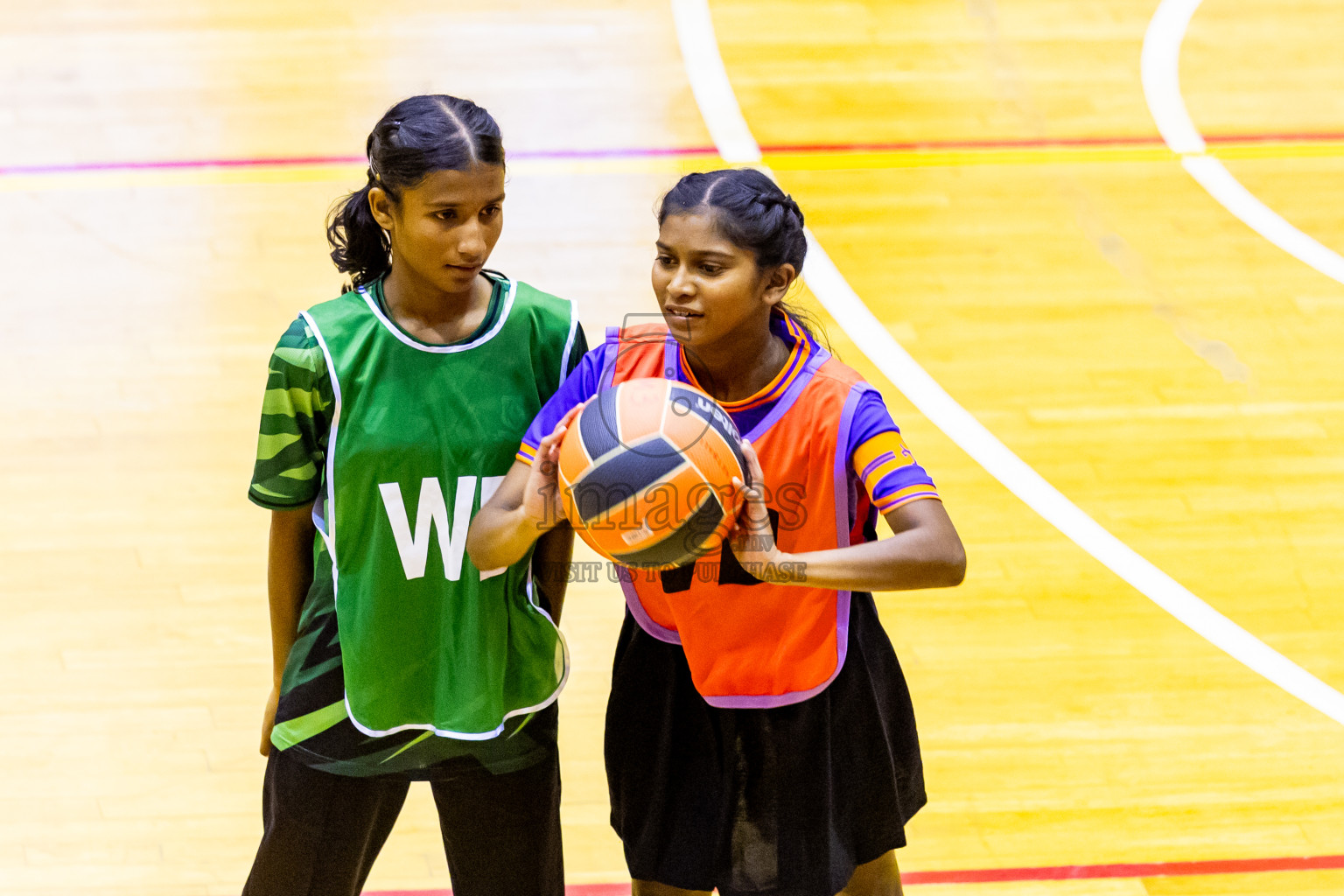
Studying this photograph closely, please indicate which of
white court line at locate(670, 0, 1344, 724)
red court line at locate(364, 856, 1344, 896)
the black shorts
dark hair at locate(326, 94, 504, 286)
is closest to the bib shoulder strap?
dark hair at locate(326, 94, 504, 286)

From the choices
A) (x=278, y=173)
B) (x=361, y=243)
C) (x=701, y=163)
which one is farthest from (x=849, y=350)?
(x=361, y=243)

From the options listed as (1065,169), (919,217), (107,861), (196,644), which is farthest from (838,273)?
(107,861)

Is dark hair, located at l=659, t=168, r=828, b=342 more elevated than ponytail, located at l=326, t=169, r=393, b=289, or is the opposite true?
dark hair, located at l=659, t=168, r=828, b=342

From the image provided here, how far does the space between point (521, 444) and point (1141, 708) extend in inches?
90.0

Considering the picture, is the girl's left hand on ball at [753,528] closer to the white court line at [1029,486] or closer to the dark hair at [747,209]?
the dark hair at [747,209]

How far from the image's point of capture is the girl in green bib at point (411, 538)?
2201 mm

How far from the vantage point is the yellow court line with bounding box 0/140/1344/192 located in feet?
19.8

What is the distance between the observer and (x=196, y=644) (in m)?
3.91

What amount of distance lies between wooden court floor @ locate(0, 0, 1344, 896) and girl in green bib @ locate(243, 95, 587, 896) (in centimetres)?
96

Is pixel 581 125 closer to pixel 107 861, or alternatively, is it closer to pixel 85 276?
pixel 85 276

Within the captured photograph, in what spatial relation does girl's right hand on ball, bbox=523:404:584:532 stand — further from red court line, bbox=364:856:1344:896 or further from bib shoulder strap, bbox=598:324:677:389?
red court line, bbox=364:856:1344:896

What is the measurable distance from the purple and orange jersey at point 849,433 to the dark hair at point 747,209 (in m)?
0.17

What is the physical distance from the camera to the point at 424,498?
88.4 inches

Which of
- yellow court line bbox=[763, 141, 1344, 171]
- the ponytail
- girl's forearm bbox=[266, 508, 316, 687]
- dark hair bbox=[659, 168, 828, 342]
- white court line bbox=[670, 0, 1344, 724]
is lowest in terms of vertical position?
white court line bbox=[670, 0, 1344, 724]
